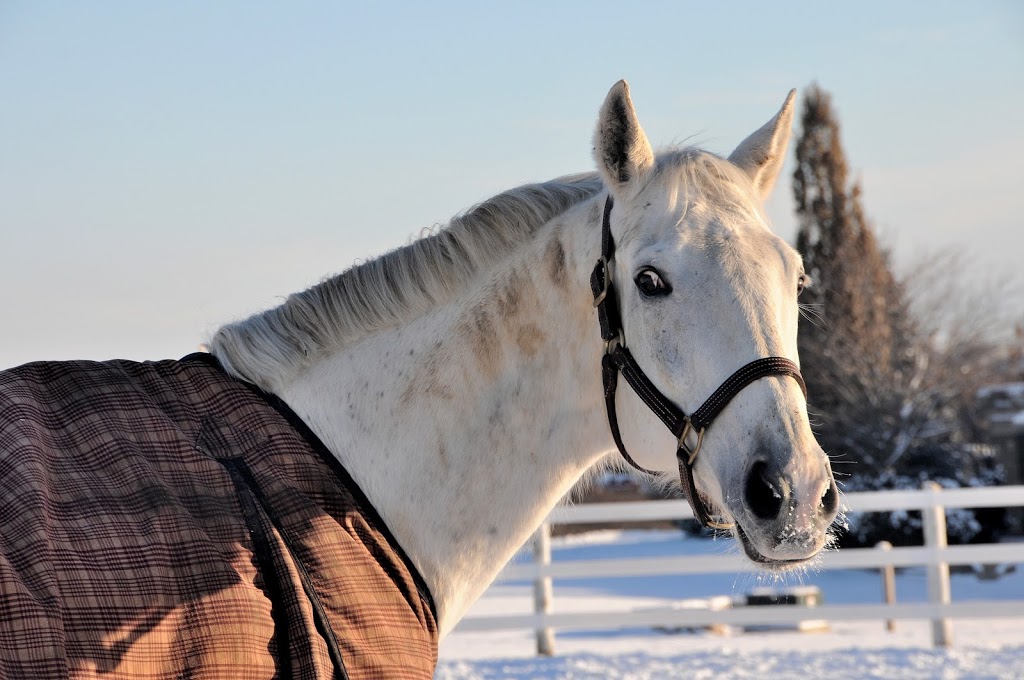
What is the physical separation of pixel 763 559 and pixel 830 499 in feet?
0.59

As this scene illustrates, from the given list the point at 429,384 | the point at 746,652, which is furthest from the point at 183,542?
the point at 746,652

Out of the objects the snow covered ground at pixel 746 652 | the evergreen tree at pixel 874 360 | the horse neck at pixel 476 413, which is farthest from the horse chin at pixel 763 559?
the evergreen tree at pixel 874 360

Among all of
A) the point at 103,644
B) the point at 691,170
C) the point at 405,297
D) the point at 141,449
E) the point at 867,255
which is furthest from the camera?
the point at 867,255

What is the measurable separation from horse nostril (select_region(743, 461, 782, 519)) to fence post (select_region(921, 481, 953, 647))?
600cm

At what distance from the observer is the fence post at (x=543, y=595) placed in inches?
303

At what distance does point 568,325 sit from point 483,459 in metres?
0.36

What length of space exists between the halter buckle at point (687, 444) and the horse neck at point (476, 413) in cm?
28

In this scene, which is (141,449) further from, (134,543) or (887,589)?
(887,589)

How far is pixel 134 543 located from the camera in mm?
1821

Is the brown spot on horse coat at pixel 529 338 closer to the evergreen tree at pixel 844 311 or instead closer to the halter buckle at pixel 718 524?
the halter buckle at pixel 718 524

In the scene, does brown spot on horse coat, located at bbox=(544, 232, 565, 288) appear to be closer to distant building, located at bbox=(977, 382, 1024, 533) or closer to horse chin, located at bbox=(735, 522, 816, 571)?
horse chin, located at bbox=(735, 522, 816, 571)

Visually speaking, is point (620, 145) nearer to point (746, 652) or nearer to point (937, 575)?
point (746, 652)

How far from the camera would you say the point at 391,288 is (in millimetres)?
2346

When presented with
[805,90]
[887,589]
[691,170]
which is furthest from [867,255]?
[691,170]
